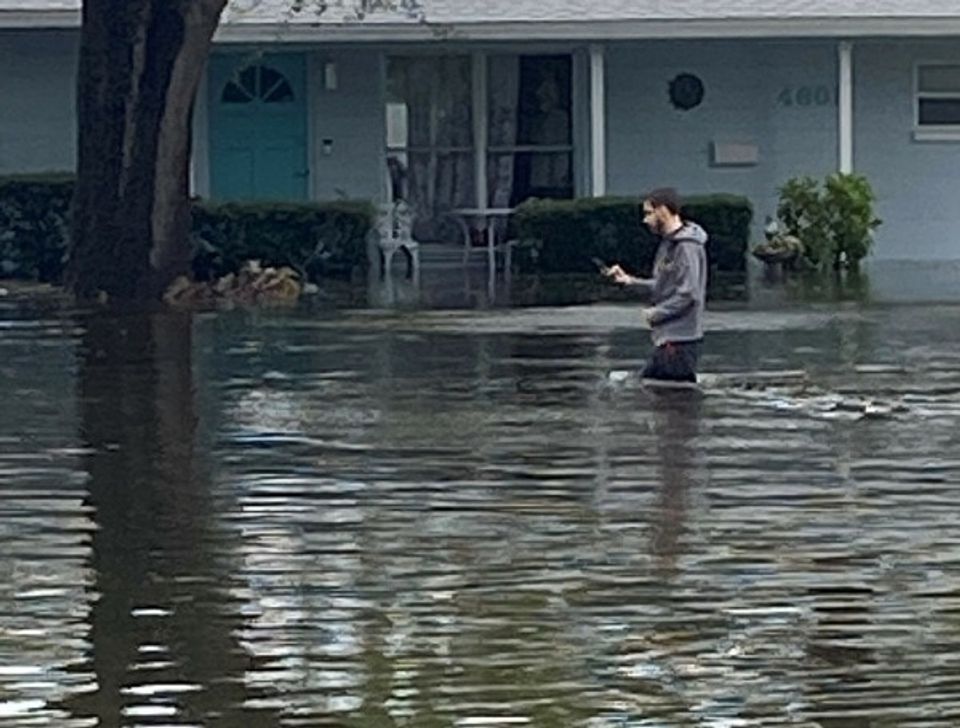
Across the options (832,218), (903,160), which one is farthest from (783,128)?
(832,218)

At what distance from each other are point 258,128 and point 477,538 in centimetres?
1909

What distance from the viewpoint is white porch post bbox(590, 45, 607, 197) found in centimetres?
2895

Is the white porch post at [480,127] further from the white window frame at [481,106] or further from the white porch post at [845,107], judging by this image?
the white porch post at [845,107]

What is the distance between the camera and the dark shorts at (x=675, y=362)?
16.8 metres

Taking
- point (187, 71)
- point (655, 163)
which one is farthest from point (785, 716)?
point (655, 163)

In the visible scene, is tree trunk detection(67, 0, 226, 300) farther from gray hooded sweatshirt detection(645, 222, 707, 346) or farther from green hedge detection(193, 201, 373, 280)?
gray hooded sweatshirt detection(645, 222, 707, 346)

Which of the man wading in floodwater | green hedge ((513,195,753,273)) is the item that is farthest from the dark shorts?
green hedge ((513,195,753,273))

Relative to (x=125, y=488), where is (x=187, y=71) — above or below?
above

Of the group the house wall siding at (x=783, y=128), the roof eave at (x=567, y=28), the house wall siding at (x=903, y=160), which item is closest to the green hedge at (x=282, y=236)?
the roof eave at (x=567, y=28)

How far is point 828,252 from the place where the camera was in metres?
28.1

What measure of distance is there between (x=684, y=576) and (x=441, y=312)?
12.8 metres

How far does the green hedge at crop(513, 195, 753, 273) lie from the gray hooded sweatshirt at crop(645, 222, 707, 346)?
10.2 m

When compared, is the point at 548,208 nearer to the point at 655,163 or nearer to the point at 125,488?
the point at 655,163

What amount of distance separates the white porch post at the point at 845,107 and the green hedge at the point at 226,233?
5170 millimetres
